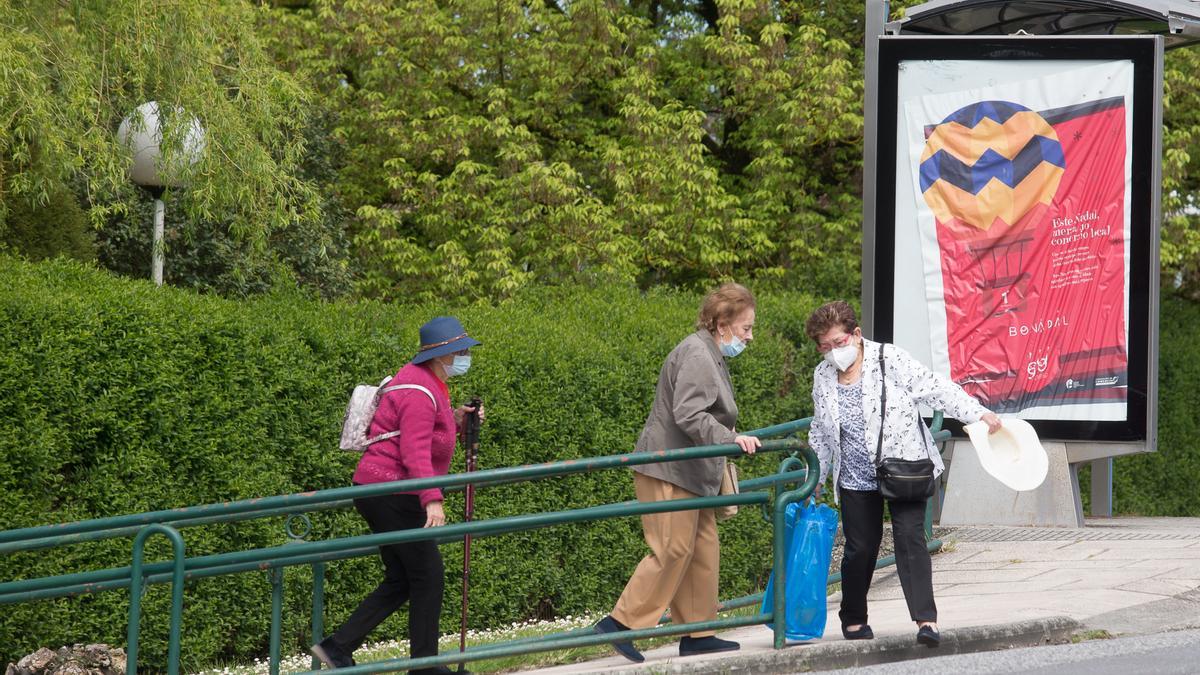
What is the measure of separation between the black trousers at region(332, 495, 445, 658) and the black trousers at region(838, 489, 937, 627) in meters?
1.89

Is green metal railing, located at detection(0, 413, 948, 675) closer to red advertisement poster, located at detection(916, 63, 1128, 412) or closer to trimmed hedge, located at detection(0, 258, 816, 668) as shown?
trimmed hedge, located at detection(0, 258, 816, 668)

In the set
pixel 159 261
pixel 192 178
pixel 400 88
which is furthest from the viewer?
pixel 400 88

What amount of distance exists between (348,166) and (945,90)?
999 cm

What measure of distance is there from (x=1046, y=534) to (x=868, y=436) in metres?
5.49

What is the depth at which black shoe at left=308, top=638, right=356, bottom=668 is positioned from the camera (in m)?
6.43

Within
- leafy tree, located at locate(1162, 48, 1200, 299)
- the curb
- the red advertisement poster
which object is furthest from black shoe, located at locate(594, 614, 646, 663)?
leafy tree, located at locate(1162, 48, 1200, 299)

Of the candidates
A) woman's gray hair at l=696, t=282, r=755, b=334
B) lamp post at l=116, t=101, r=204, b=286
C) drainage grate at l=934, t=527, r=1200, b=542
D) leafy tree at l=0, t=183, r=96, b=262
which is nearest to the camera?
woman's gray hair at l=696, t=282, r=755, b=334

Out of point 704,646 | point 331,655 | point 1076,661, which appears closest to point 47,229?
point 331,655

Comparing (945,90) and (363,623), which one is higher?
(945,90)

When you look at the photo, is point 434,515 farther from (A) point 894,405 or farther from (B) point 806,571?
(A) point 894,405

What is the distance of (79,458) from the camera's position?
316 inches

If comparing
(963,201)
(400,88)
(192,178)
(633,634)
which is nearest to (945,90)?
(963,201)

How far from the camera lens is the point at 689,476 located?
665 centimetres

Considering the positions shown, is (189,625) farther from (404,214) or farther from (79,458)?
(404,214)
